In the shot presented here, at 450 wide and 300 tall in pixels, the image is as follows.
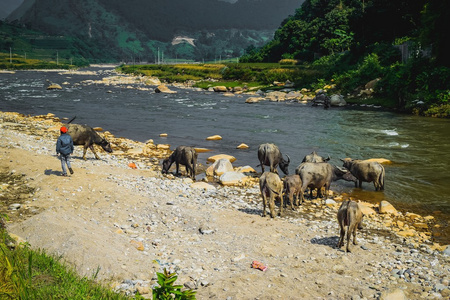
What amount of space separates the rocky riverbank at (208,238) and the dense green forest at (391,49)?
29572 millimetres

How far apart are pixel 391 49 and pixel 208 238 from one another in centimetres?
5438

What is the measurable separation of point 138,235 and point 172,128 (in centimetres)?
2338

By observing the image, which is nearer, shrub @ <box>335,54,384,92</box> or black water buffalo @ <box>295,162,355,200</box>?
black water buffalo @ <box>295,162,355,200</box>

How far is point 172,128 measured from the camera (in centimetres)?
3397

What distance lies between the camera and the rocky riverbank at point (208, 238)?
8703 mm

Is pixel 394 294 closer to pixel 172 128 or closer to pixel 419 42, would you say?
pixel 172 128

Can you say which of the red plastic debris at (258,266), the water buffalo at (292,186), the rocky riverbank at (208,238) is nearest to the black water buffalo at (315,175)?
the water buffalo at (292,186)

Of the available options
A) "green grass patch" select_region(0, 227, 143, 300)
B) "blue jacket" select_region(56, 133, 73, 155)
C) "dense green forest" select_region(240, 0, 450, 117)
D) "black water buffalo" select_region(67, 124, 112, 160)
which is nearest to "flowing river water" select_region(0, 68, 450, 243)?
"dense green forest" select_region(240, 0, 450, 117)

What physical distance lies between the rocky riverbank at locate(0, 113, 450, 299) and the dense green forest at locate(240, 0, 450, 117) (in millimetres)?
29572

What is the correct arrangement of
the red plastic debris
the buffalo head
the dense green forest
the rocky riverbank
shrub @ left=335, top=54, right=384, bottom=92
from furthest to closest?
shrub @ left=335, top=54, right=384, bottom=92 → the dense green forest → the buffalo head → the red plastic debris → the rocky riverbank

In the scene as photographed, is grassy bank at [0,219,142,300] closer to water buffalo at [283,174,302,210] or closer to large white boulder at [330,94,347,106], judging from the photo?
water buffalo at [283,174,302,210]

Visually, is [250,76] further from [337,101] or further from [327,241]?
[327,241]

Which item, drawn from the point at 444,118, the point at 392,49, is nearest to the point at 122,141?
the point at 444,118

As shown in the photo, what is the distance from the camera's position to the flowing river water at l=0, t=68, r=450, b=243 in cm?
1833
